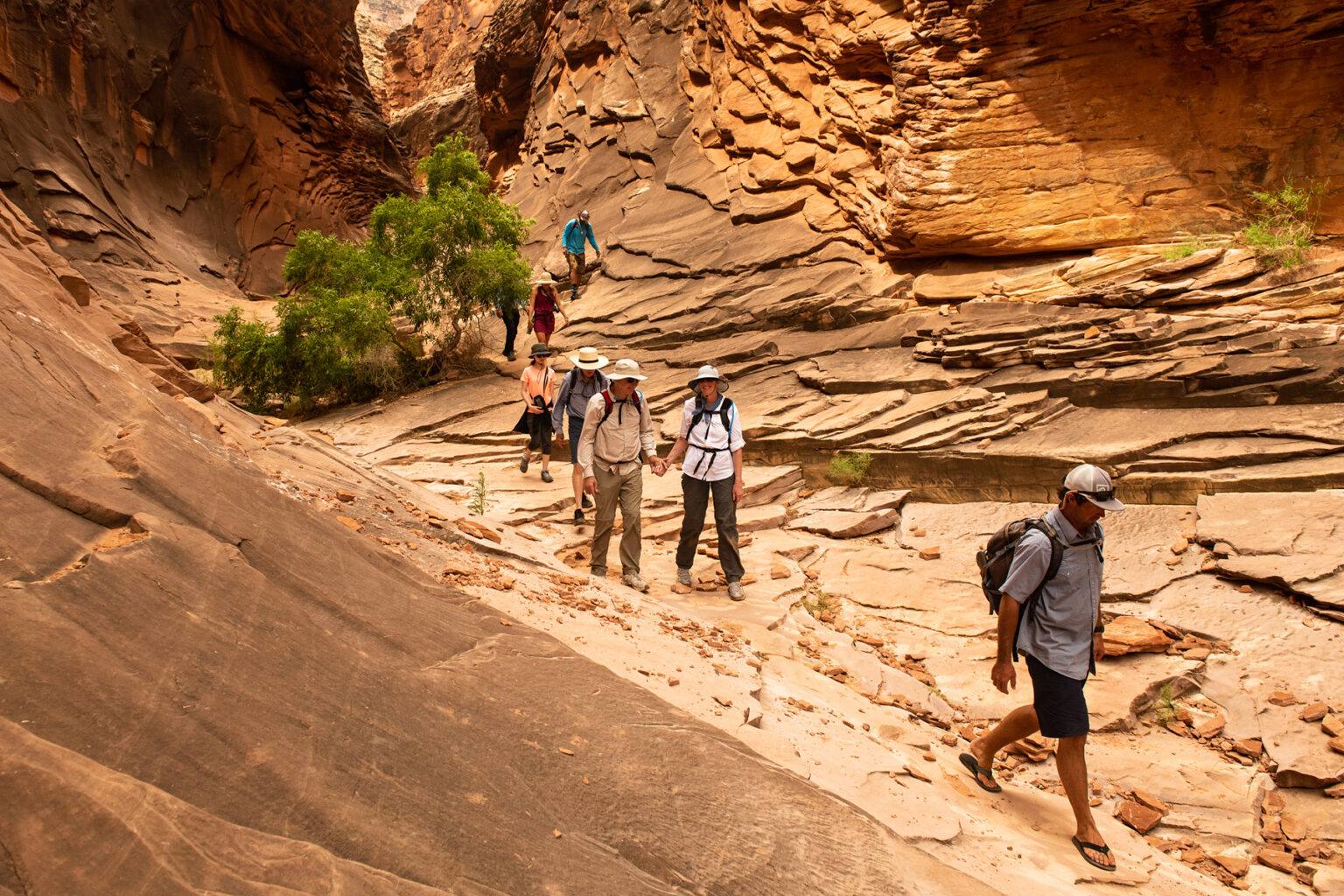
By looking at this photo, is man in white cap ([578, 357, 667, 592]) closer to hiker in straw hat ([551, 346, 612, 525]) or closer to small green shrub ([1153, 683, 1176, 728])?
hiker in straw hat ([551, 346, 612, 525])

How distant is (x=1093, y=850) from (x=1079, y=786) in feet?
0.93

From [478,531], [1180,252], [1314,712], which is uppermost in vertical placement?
[1180,252]

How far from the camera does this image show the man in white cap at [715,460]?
22.6ft

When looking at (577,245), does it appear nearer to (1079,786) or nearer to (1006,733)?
(1006,733)

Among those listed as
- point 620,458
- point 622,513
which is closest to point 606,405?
point 620,458

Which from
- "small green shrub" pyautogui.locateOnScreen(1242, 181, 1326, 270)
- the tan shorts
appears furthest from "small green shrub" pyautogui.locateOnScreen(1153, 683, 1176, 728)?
the tan shorts

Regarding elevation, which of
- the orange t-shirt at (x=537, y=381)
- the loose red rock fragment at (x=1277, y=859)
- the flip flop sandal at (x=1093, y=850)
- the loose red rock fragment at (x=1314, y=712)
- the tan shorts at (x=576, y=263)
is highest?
the tan shorts at (x=576, y=263)

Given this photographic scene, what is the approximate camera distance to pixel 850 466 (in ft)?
31.7

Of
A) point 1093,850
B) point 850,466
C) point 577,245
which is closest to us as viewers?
point 1093,850

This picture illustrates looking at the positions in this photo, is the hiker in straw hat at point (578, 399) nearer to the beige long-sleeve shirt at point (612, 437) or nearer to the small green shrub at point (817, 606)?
the beige long-sleeve shirt at point (612, 437)

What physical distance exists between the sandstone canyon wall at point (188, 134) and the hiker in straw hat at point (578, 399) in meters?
14.7

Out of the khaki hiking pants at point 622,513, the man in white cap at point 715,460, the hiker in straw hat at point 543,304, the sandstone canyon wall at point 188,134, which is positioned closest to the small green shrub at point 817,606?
the man in white cap at point 715,460

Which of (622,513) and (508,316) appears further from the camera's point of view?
(508,316)

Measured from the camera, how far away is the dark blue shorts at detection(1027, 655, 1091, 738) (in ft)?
13.0
